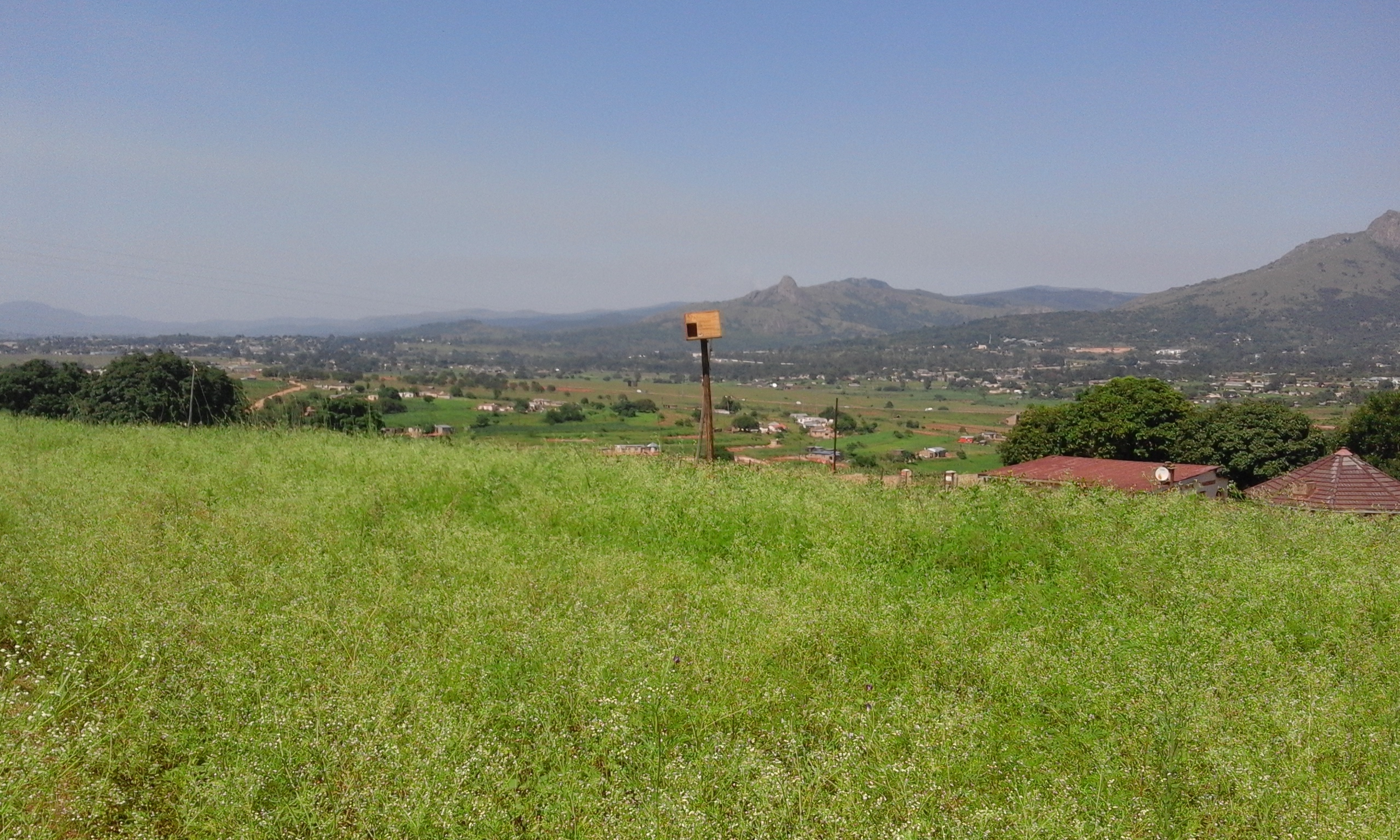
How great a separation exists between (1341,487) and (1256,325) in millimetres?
175656

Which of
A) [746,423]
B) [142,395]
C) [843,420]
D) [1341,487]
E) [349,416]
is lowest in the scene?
[843,420]

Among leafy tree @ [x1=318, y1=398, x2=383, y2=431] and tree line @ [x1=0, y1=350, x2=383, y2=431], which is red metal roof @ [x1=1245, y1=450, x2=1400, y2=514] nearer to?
leafy tree @ [x1=318, y1=398, x2=383, y2=431]

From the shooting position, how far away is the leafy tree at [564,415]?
4987 centimetres

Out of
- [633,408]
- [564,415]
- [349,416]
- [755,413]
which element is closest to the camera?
[349,416]

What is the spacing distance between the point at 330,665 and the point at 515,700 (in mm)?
1385

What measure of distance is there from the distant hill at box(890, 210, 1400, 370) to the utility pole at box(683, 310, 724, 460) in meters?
133

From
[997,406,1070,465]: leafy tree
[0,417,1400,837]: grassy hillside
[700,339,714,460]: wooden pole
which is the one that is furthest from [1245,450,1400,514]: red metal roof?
[700,339,714,460]: wooden pole

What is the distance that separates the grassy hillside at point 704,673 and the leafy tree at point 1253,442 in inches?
1002

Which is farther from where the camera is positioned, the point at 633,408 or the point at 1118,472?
the point at 633,408

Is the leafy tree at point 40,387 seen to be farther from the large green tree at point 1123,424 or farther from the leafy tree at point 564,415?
the large green tree at point 1123,424

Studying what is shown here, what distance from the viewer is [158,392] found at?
2512cm

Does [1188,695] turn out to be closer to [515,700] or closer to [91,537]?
[515,700]

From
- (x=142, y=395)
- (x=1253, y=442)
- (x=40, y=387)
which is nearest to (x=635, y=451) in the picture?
(x=142, y=395)

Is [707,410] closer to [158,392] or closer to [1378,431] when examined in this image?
[158,392]
